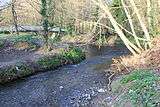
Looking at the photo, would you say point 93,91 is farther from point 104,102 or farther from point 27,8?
point 27,8

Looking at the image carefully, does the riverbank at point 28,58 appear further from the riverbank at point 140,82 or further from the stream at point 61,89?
the riverbank at point 140,82

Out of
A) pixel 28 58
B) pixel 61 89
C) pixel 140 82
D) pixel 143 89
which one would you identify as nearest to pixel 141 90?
pixel 143 89

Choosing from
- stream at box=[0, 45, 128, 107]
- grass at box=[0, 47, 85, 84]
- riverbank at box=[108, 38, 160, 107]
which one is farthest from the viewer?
grass at box=[0, 47, 85, 84]

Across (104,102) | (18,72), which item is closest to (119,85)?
(104,102)

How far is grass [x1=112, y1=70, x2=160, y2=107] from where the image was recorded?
11.5 metres

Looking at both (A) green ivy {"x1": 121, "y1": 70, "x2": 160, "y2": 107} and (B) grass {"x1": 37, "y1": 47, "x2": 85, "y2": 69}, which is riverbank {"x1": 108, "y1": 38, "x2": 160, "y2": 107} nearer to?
(A) green ivy {"x1": 121, "y1": 70, "x2": 160, "y2": 107}

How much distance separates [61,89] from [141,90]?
6332 millimetres

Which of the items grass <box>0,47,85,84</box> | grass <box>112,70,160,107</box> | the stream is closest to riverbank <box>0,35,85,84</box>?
grass <box>0,47,85,84</box>

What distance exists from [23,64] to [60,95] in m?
6.32

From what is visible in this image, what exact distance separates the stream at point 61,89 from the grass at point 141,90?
1118 millimetres

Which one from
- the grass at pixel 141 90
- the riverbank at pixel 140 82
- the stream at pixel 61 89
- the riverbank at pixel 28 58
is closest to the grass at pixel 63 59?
the riverbank at pixel 28 58

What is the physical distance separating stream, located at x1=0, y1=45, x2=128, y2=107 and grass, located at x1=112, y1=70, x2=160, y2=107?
3.67ft

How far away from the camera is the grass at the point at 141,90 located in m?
11.5

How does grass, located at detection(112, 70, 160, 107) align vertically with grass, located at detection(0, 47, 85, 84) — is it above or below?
above
